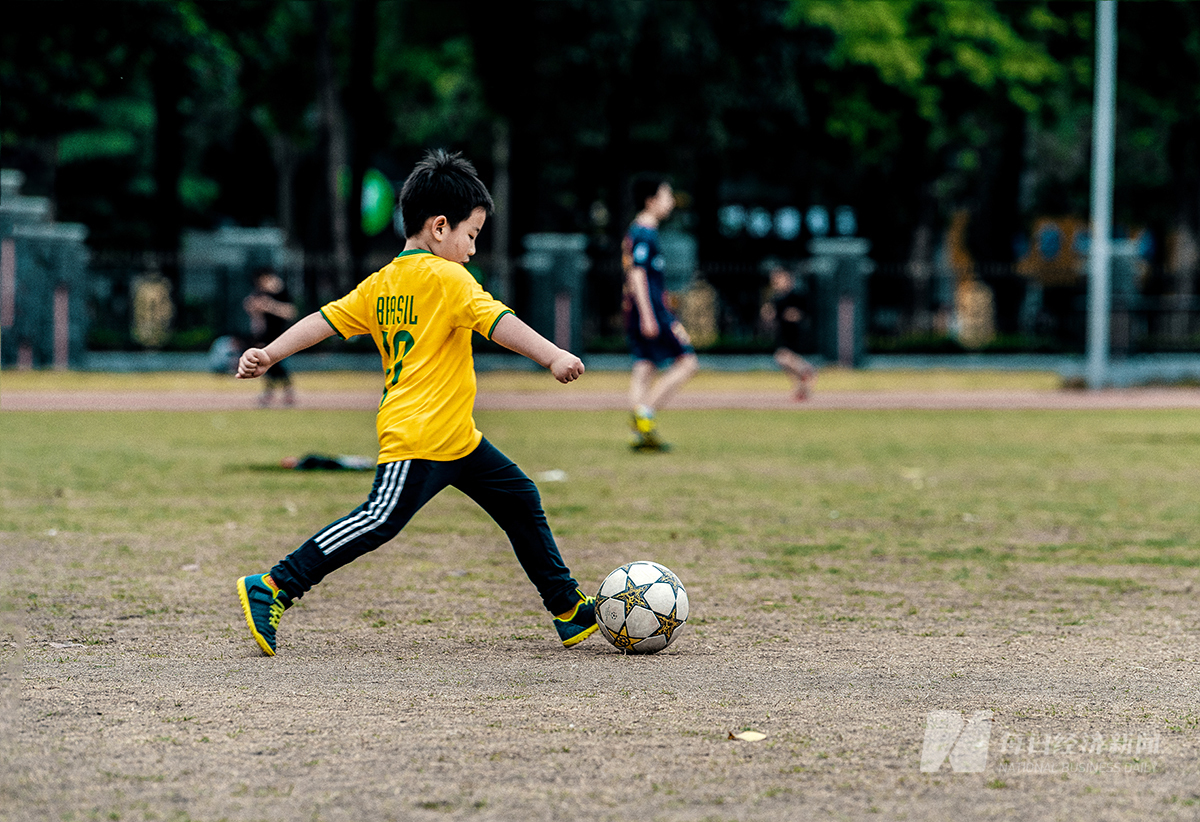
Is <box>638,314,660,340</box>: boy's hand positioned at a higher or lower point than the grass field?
higher

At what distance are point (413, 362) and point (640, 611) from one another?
1088 mm

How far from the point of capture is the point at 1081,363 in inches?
1061

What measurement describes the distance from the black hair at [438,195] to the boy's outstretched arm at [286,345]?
16.4 inches

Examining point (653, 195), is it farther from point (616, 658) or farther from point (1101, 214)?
point (1101, 214)

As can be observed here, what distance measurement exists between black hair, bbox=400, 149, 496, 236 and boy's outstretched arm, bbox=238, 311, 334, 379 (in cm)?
42

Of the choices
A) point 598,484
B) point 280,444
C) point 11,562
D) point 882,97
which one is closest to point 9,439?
point 280,444

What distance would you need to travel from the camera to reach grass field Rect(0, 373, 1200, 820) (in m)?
3.72

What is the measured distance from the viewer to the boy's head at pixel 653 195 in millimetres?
12195

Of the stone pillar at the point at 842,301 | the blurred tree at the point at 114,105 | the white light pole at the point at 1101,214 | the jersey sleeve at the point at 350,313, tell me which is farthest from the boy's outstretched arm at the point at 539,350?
the stone pillar at the point at 842,301

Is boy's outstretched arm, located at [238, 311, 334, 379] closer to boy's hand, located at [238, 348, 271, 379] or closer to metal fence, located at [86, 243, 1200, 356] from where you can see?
boy's hand, located at [238, 348, 271, 379]

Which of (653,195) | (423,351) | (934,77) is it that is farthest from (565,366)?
(934,77)

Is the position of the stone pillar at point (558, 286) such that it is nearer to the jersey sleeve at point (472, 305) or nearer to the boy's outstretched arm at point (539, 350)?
the jersey sleeve at point (472, 305)

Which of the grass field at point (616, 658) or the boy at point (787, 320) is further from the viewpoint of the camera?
the boy at point (787, 320)

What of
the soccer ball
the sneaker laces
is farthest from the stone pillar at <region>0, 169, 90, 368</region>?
the soccer ball
